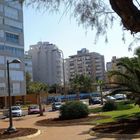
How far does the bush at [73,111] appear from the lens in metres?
35.4

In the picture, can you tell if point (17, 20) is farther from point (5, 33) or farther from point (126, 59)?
point (126, 59)

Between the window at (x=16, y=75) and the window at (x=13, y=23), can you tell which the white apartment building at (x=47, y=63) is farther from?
the window at (x=16, y=75)

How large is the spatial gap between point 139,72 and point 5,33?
260 ft

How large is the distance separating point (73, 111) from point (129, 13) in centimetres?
2949

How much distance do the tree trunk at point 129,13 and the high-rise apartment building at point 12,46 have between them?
95.2 m

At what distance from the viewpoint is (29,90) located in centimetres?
13925

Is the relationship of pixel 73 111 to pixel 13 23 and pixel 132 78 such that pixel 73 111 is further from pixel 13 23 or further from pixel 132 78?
pixel 13 23

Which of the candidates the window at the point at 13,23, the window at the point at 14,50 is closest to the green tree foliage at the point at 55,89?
the window at the point at 14,50

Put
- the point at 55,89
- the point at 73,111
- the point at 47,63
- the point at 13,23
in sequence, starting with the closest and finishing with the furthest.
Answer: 1. the point at 73,111
2. the point at 13,23
3. the point at 55,89
4. the point at 47,63

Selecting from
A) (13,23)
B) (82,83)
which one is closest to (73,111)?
(13,23)

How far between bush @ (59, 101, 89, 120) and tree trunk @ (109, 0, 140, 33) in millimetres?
29163

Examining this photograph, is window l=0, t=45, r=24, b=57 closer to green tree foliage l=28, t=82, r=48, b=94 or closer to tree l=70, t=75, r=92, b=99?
green tree foliage l=28, t=82, r=48, b=94

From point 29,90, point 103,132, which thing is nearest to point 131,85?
point 103,132

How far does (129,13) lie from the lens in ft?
21.0
